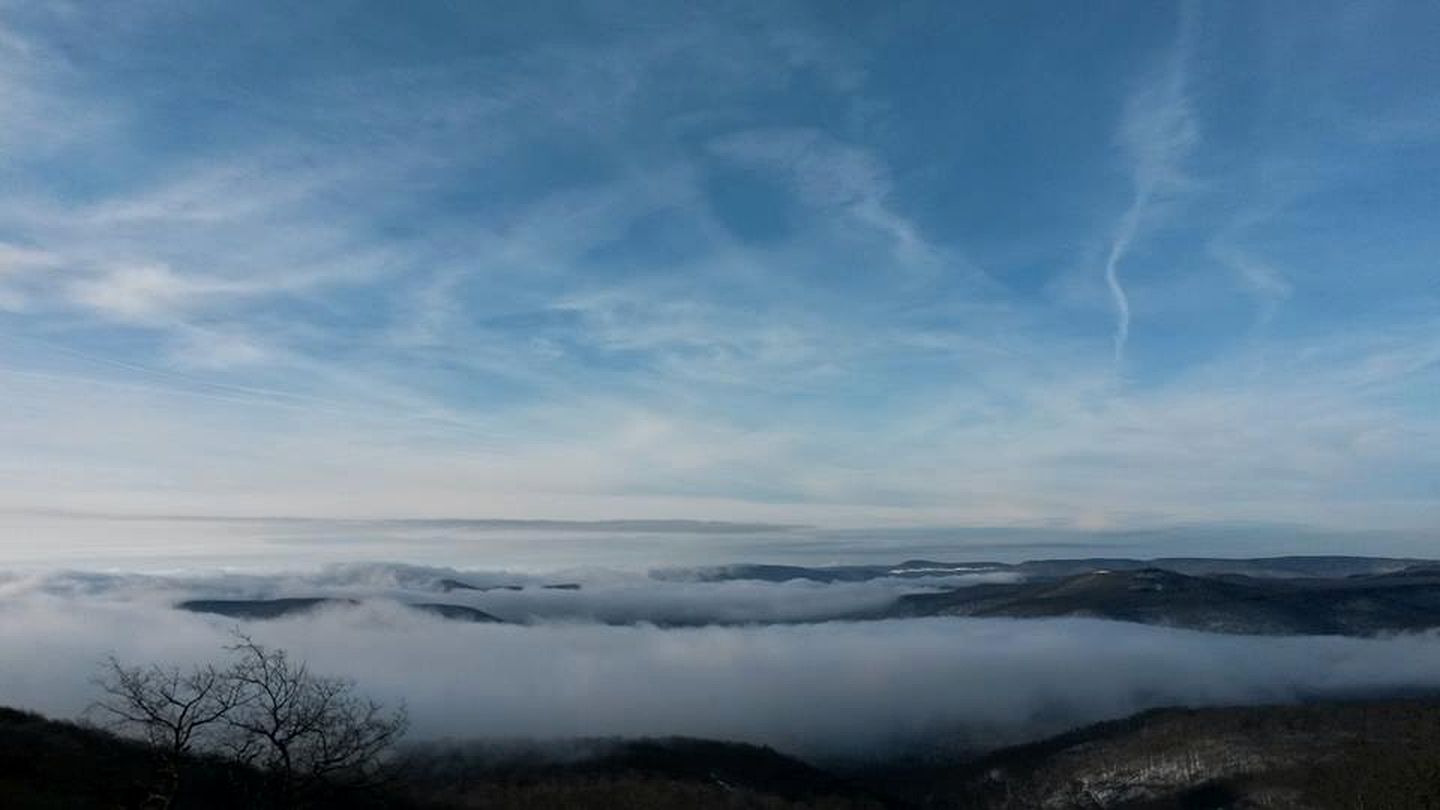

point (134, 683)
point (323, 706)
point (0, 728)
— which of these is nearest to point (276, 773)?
point (323, 706)

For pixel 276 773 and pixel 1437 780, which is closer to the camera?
pixel 276 773

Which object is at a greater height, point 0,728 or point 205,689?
point 205,689

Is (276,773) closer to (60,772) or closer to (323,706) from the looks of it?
(323,706)

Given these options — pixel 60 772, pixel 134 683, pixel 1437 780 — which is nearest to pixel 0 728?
pixel 60 772

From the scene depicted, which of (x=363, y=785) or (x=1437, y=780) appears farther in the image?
(x=1437, y=780)

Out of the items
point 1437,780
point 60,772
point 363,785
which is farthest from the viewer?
point 1437,780

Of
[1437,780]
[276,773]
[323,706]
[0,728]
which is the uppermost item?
[323,706]

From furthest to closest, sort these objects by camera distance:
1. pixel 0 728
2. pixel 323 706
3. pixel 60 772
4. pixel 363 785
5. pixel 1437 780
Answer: pixel 1437 780, pixel 0 728, pixel 60 772, pixel 323 706, pixel 363 785

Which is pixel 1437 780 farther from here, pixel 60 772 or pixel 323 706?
pixel 60 772

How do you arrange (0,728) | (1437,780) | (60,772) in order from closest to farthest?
(60,772), (0,728), (1437,780)
